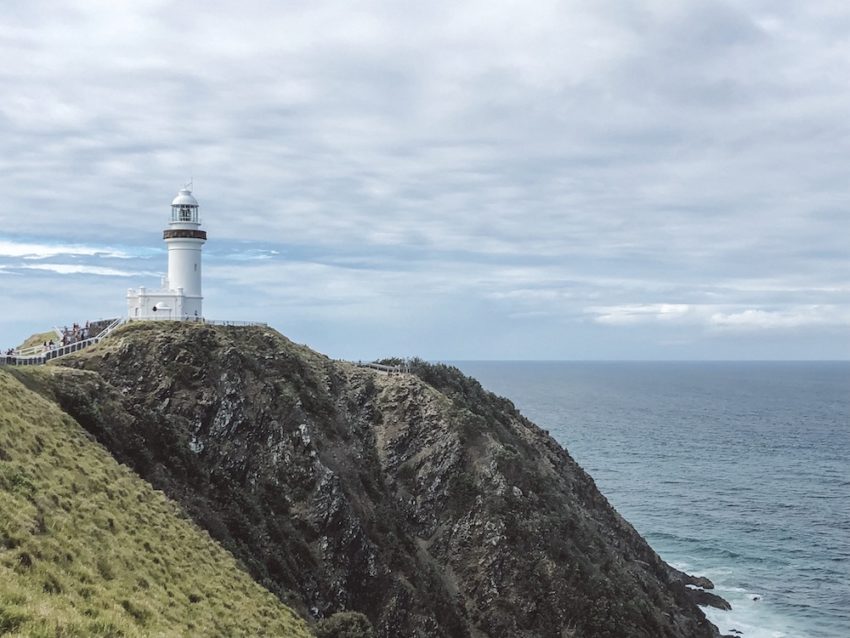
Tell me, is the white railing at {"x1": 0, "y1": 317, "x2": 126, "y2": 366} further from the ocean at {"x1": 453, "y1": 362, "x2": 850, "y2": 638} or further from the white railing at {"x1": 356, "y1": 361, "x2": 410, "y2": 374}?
the ocean at {"x1": 453, "y1": 362, "x2": 850, "y2": 638}

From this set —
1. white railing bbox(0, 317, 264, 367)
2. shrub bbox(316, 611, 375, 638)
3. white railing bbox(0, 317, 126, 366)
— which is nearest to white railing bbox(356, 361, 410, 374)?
white railing bbox(0, 317, 264, 367)

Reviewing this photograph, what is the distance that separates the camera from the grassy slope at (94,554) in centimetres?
1739

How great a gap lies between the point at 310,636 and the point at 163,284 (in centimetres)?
4212

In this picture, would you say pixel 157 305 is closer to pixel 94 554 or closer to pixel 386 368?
pixel 386 368

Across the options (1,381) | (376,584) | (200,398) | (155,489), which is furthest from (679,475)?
(1,381)

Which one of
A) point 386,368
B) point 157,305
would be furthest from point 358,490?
point 157,305

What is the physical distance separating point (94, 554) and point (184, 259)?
4615cm

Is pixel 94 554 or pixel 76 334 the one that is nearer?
pixel 94 554

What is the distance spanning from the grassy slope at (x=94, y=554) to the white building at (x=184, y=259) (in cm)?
2634

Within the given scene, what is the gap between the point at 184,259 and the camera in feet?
212

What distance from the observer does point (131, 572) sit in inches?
907

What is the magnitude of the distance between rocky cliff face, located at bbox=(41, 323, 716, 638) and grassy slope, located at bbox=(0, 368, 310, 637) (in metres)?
5.11

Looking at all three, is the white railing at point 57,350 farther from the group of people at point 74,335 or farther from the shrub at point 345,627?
the shrub at point 345,627

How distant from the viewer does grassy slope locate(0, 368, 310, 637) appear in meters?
17.4
